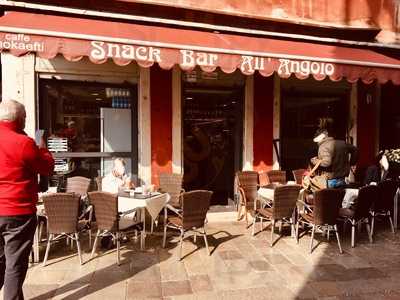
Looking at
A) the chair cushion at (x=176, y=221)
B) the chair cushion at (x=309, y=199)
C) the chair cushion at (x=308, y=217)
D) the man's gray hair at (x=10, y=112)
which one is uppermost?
the man's gray hair at (x=10, y=112)

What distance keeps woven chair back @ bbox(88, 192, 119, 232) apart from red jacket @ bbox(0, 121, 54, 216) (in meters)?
1.64

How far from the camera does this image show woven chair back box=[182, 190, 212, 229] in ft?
18.4

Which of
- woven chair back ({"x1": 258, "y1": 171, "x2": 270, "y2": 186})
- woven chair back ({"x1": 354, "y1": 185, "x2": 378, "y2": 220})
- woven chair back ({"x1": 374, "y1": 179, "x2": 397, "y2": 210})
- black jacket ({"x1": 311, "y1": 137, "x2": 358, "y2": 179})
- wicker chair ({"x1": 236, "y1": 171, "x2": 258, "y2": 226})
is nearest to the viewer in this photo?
woven chair back ({"x1": 354, "y1": 185, "x2": 378, "y2": 220})

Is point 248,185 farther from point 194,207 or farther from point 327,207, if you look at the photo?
point 194,207

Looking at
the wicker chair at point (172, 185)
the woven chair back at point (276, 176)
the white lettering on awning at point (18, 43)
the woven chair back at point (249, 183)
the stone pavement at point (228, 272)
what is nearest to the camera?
the stone pavement at point (228, 272)

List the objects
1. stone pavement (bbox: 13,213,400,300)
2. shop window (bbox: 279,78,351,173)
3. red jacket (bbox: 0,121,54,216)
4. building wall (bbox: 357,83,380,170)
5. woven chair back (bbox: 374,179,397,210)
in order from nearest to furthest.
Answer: red jacket (bbox: 0,121,54,216) → stone pavement (bbox: 13,213,400,300) → woven chair back (bbox: 374,179,397,210) → shop window (bbox: 279,78,351,173) → building wall (bbox: 357,83,380,170)

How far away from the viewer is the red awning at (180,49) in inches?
206

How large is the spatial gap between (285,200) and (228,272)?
1.62 metres

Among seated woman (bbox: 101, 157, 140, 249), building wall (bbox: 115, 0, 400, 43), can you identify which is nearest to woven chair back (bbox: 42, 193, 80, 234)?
seated woman (bbox: 101, 157, 140, 249)

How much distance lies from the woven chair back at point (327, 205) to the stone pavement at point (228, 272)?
51cm

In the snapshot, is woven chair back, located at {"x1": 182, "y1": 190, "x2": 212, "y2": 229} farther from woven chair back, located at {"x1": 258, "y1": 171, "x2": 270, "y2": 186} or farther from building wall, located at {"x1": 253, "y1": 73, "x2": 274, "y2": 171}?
building wall, located at {"x1": 253, "y1": 73, "x2": 274, "y2": 171}

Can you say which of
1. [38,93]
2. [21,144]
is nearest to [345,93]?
[38,93]

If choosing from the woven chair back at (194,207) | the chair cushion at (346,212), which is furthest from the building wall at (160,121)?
the chair cushion at (346,212)

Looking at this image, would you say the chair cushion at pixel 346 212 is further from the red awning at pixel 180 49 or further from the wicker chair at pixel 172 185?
the wicker chair at pixel 172 185
